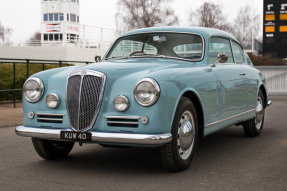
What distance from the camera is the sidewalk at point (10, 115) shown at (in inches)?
382

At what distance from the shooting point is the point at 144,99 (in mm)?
4422

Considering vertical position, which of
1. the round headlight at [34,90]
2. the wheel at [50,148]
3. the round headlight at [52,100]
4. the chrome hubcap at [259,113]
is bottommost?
the wheel at [50,148]

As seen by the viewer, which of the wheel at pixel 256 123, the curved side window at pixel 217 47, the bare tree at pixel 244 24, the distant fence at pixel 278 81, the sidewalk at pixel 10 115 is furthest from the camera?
the bare tree at pixel 244 24

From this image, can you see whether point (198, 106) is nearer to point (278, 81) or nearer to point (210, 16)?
point (278, 81)

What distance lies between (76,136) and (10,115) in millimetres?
7103

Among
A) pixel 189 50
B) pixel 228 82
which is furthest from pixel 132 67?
pixel 228 82

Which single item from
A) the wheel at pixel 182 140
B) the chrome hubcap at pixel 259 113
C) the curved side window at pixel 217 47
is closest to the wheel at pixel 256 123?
the chrome hubcap at pixel 259 113

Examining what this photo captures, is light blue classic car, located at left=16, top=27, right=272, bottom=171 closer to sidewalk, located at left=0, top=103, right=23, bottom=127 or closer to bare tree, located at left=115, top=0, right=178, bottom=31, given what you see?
sidewalk, located at left=0, top=103, right=23, bottom=127

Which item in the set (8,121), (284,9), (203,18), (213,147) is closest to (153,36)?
(213,147)

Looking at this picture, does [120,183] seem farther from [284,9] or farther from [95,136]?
[284,9]

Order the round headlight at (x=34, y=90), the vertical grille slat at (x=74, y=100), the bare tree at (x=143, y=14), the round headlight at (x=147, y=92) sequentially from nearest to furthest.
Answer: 1. the round headlight at (x=147, y=92)
2. the vertical grille slat at (x=74, y=100)
3. the round headlight at (x=34, y=90)
4. the bare tree at (x=143, y=14)

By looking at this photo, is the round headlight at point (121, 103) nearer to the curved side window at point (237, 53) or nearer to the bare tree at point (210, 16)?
the curved side window at point (237, 53)

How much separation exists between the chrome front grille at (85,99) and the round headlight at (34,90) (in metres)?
0.45

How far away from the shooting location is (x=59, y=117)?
Answer: 4.84 meters
